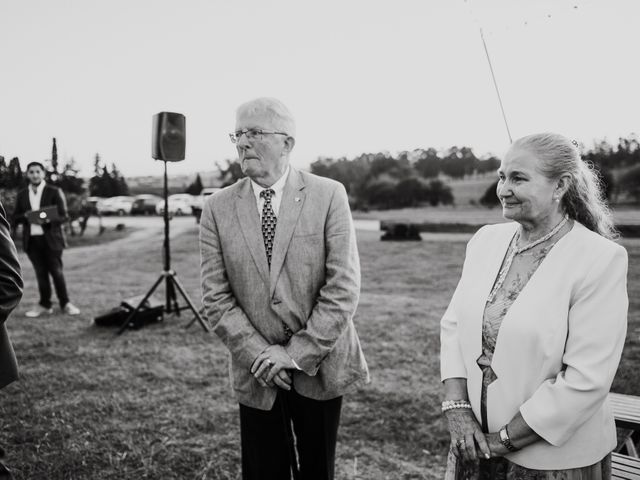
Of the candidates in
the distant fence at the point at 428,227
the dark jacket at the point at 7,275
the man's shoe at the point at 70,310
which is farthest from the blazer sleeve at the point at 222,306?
the distant fence at the point at 428,227

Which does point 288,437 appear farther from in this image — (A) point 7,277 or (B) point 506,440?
(A) point 7,277

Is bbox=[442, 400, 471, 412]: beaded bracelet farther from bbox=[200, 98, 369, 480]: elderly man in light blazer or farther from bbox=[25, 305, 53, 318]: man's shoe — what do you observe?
bbox=[25, 305, 53, 318]: man's shoe

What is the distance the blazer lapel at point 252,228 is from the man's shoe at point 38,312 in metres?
5.77

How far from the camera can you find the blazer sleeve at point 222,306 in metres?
2.13

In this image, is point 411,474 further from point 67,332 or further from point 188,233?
point 188,233

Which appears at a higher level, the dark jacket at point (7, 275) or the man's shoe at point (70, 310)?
the dark jacket at point (7, 275)

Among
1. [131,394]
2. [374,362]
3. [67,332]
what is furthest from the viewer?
[67,332]

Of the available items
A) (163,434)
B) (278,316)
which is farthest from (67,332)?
(278,316)

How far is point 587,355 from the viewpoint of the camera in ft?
5.38

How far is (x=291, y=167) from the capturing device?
2.30m

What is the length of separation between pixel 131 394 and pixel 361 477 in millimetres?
2168

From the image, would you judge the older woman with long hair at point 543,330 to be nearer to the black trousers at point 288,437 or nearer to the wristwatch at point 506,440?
the wristwatch at point 506,440

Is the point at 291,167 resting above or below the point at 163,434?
above

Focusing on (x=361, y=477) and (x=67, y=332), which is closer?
(x=361, y=477)
